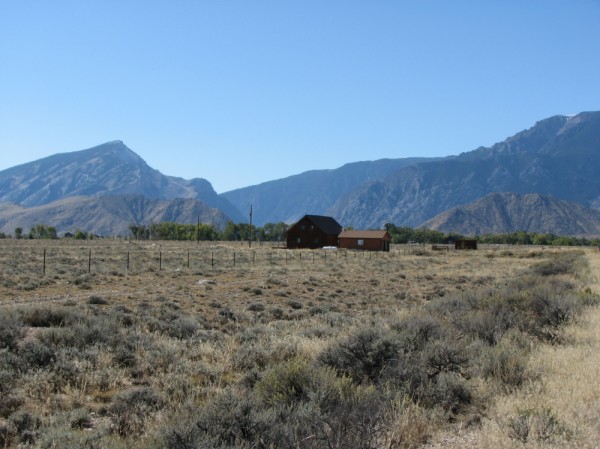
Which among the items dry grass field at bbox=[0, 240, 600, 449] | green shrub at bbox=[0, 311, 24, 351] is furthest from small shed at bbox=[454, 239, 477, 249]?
green shrub at bbox=[0, 311, 24, 351]

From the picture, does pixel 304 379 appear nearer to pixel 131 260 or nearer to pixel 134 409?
pixel 134 409

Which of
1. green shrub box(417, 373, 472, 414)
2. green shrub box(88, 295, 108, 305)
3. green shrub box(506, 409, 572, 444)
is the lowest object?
green shrub box(88, 295, 108, 305)

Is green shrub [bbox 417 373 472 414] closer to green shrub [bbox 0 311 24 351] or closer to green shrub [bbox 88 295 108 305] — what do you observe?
green shrub [bbox 0 311 24 351]

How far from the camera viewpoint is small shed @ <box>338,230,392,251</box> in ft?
258

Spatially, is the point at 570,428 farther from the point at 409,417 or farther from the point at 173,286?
the point at 173,286

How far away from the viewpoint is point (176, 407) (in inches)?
270

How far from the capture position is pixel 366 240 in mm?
79812

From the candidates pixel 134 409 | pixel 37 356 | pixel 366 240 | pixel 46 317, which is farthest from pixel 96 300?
pixel 366 240

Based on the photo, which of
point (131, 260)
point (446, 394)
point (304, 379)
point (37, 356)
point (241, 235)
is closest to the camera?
point (304, 379)

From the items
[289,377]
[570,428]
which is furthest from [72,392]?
[570,428]

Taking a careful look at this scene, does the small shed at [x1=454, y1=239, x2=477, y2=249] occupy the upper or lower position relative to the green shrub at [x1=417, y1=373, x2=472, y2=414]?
lower

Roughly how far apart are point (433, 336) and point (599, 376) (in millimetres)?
2732

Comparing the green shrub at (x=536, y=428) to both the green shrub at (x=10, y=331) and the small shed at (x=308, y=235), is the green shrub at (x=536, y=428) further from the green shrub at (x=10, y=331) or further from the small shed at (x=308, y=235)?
the small shed at (x=308, y=235)

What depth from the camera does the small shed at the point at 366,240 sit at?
78.7 m
